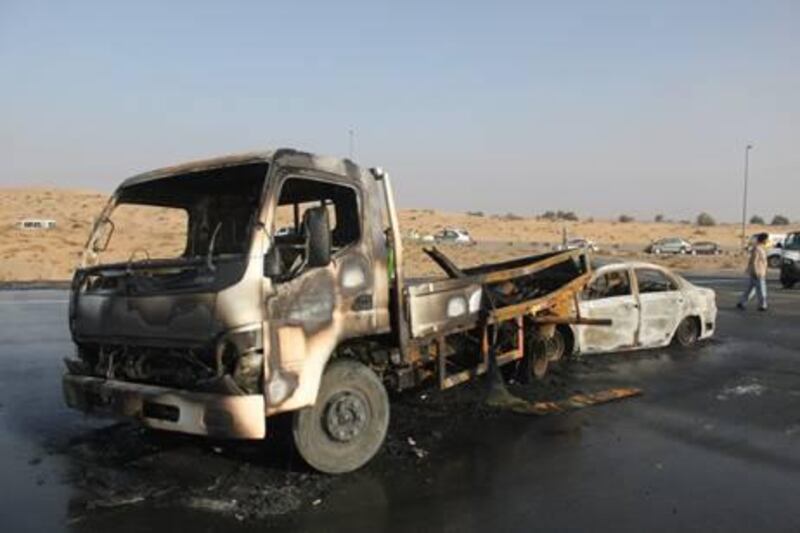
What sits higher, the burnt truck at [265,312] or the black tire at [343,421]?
the burnt truck at [265,312]

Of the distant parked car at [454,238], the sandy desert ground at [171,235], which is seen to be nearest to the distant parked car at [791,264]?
the sandy desert ground at [171,235]

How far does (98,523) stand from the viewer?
5551 millimetres

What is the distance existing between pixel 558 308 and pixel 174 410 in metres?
5.50

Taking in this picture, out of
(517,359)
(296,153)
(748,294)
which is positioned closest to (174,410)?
(296,153)

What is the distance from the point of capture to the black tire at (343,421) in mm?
6422

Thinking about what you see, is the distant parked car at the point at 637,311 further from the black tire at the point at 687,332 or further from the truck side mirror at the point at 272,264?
the truck side mirror at the point at 272,264

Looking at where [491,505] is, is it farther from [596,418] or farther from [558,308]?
[558,308]

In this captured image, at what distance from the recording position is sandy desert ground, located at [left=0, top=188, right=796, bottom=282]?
19.5 metres

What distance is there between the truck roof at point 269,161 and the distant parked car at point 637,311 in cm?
509

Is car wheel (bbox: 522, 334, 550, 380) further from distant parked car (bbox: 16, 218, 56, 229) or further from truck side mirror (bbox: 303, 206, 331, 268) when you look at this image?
distant parked car (bbox: 16, 218, 56, 229)

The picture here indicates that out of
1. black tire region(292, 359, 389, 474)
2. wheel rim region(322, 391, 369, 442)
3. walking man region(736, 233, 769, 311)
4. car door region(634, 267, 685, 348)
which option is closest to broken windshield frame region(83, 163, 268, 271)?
black tire region(292, 359, 389, 474)

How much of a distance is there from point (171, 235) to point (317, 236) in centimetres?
680

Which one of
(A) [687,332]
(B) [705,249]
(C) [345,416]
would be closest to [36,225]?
(A) [687,332]

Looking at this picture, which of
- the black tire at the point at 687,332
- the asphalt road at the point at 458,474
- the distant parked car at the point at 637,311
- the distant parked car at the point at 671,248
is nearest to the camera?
the asphalt road at the point at 458,474
